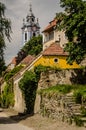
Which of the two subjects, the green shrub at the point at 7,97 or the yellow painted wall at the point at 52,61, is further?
the green shrub at the point at 7,97

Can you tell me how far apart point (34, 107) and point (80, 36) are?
8940 millimetres

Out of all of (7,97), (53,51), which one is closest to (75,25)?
(53,51)

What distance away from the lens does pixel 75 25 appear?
42.0 metres

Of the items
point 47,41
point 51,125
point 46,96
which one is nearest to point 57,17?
point 46,96

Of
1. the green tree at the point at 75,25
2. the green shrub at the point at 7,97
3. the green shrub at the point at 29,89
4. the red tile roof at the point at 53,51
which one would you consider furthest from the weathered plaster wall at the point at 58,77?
the green shrub at the point at 7,97

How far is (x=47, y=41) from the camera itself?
8306 centimetres

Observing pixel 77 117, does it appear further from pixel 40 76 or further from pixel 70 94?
pixel 40 76

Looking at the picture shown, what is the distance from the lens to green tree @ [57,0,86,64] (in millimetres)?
41562

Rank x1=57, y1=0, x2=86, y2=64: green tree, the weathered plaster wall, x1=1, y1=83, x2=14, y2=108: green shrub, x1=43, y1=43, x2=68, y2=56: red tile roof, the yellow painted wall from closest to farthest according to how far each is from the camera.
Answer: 1. x1=57, y1=0, x2=86, y2=64: green tree
2. the weathered plaster wall
3. the yellow painted wall
4. x1=43, y1=43, x2=68, y2=56: red tile roof
5. x1=1, y1=83, x2=14, y2=108: green shrub

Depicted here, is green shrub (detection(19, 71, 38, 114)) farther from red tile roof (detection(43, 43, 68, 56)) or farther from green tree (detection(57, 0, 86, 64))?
red tile roof (detection(43, 43, 68, 56))

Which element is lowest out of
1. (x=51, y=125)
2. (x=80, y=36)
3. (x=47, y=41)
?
(x=51, y=125)

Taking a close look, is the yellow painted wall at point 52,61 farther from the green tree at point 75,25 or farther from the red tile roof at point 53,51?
the green tree at point 75,25

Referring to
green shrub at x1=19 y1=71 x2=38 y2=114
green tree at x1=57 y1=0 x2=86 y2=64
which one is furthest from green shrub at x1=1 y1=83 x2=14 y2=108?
green tree at x1=57 y1=0 x2=86 y2=64

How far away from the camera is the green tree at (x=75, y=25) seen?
136 ft
